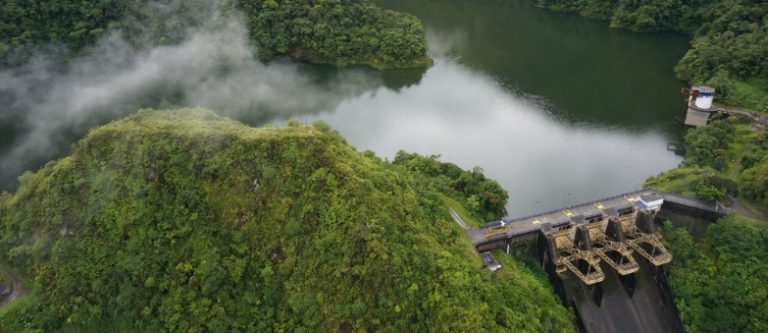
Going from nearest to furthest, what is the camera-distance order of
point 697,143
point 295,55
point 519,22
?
point 697,143 → point 295,55 → point 519,22

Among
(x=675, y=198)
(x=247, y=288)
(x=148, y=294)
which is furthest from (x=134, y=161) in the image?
(x=675, y=198)

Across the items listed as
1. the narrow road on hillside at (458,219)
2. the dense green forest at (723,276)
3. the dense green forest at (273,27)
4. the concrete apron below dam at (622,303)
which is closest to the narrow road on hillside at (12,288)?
the narrow road on hillside at (458,219)

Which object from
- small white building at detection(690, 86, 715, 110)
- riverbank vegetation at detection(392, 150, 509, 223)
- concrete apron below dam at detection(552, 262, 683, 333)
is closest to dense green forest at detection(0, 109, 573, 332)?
concrete apron below dam at detection(552, 262, 683, 333)

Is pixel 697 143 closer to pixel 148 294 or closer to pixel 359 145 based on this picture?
pixel 359 145

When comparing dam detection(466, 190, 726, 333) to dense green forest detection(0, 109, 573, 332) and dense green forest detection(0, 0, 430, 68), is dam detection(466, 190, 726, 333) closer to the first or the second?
dense green forest detection(0, 109, 573, 332)

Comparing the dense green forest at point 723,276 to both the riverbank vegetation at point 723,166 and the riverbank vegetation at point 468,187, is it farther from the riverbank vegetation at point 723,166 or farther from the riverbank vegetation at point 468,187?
the riverbank vegetation at point 468,187

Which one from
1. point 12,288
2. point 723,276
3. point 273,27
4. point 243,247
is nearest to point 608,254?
point 723,276
